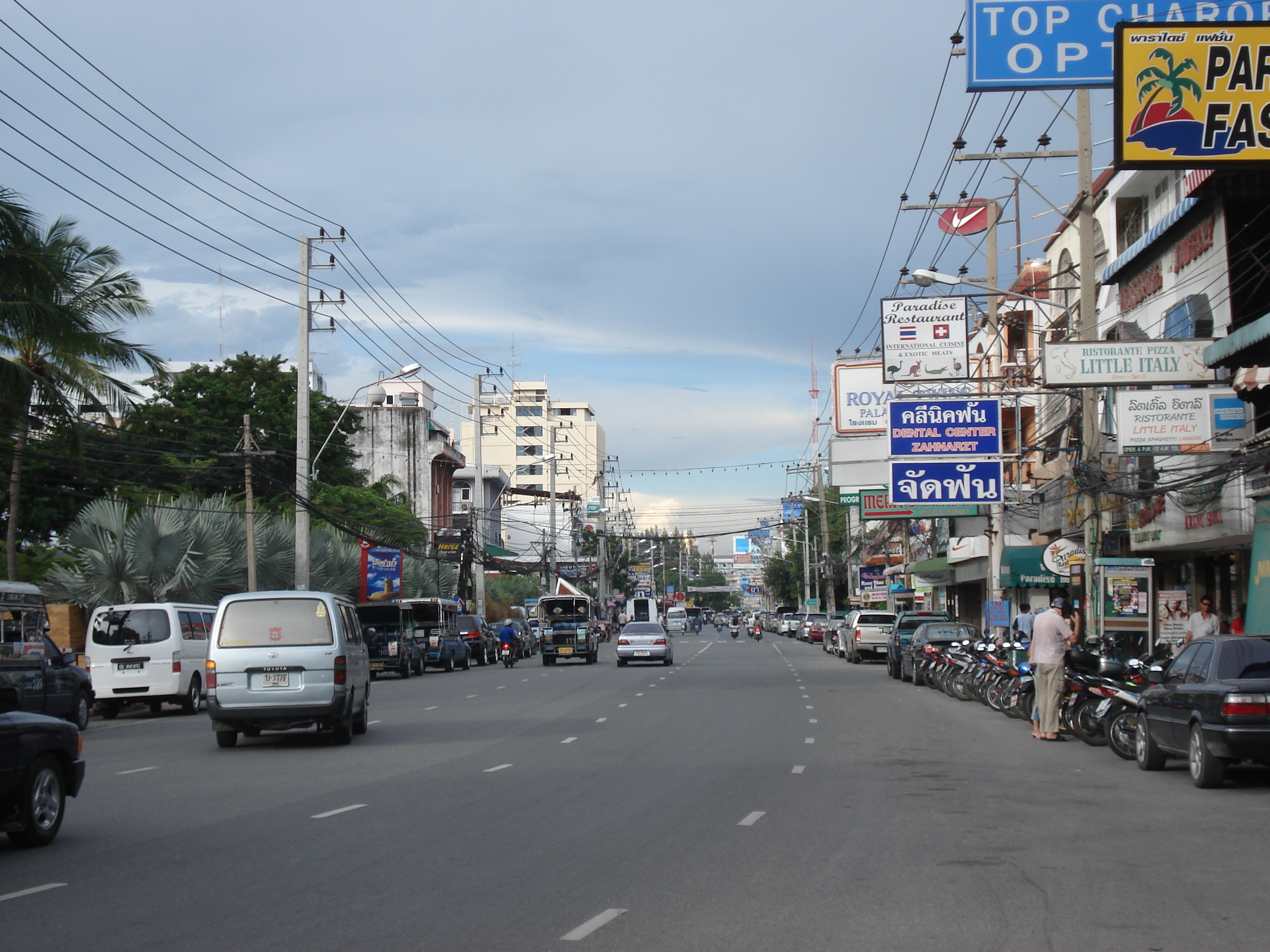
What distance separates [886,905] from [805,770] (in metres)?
6.95

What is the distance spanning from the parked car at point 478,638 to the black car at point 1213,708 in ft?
123

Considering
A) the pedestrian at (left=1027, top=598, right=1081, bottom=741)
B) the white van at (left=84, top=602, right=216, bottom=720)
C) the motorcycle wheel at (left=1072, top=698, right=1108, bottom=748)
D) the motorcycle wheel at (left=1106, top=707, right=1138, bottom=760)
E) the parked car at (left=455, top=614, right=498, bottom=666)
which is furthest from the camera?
the parked car at (left=455, top=614, right=498, bottom=666)

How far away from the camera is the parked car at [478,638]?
50.8m

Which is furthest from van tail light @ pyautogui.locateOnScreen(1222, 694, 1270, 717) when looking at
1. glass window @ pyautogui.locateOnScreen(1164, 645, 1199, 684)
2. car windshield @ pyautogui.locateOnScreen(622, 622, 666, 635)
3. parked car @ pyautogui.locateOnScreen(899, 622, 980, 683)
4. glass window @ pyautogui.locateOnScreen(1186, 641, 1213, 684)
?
car windshield @ pyautogui.locateOnScreen(622, 622, 666, 635)

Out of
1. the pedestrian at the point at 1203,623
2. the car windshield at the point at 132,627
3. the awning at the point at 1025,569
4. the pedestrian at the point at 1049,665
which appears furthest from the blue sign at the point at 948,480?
the car windshield at the point at 132,627

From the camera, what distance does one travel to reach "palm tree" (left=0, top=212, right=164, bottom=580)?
23.9 m

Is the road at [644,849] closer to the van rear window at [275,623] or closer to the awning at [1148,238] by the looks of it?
the van rear window at [275,623]

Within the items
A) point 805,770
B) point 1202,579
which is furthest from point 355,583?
point 805,770

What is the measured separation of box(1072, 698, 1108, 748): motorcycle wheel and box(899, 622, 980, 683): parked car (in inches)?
527

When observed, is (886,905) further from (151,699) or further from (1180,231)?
(1180,231)

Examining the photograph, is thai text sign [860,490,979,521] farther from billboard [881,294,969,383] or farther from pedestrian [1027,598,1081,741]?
pedestrian [1027,598,1081,741]

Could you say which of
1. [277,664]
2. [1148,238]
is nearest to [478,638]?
[1148,238]

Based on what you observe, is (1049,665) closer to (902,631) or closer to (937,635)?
(937,635)

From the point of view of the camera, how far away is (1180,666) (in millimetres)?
13867
